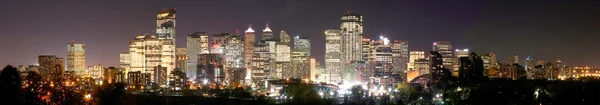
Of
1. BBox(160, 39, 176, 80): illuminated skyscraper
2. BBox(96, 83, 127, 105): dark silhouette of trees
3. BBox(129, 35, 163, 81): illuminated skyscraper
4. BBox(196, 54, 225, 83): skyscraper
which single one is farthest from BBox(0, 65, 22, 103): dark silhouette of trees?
BBox(129, 35, 163, 81): illuminated skyscraper

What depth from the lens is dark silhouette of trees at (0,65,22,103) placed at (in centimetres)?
3238

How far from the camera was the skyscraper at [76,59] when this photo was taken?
186 metres

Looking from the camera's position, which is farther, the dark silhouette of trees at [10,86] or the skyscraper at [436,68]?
the skyscraper at [436,68]

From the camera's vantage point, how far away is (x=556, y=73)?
488 ft

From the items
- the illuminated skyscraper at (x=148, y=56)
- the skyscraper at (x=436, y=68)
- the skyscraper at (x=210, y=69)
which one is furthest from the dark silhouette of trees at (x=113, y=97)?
the illuminated skyscraper at (x=148, y=56)

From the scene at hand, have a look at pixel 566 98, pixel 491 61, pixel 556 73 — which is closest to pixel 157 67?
pixel 491 61

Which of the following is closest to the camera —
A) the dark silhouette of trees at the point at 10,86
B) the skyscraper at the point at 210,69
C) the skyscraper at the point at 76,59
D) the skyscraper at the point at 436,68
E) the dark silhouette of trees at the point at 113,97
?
the dark silhouette of trees at the point at 10,86

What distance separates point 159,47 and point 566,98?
15890cm

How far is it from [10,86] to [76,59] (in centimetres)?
16110

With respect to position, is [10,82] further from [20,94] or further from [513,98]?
[513,98]

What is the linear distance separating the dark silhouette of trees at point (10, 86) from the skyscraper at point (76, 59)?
156412 millimetres

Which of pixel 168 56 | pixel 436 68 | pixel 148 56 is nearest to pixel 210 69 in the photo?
pixel 168 56

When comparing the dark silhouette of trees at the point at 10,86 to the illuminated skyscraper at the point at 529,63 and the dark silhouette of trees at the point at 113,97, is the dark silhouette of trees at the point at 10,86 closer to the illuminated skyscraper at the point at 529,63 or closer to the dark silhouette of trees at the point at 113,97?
the dark silhouette of trees at the point at 113,97

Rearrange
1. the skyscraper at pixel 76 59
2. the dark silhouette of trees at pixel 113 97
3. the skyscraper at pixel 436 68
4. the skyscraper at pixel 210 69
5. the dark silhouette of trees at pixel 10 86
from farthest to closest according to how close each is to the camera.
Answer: the skyscraper at pixel 76 59
the skyscraper at pixel 210 69
the skyscraper at pixel 436 68
the dark silhouette of trees at pixel 113 97
the dark silhouette of trees at pixel 10 86
